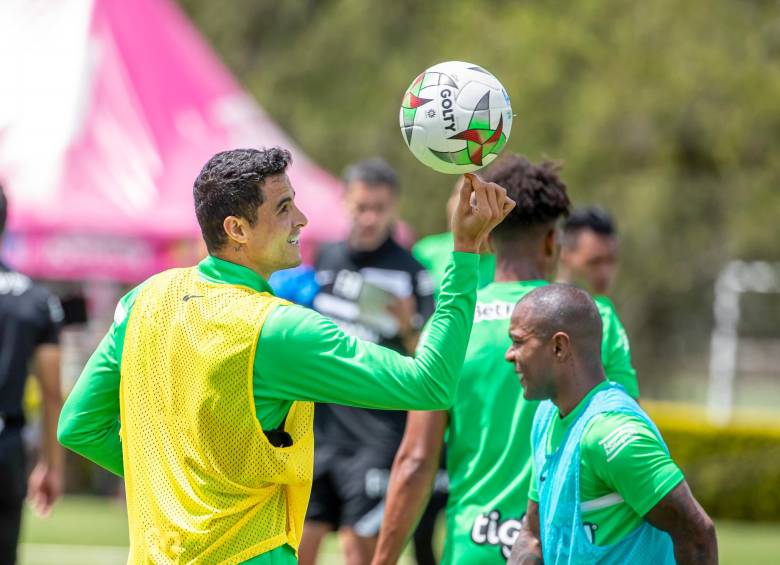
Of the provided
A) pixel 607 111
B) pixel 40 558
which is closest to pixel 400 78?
pixel 607 111

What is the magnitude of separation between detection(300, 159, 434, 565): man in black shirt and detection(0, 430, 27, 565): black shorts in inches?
57.7

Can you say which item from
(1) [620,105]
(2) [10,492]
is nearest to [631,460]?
(2) [10,492]

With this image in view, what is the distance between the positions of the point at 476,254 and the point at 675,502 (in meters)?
0.88

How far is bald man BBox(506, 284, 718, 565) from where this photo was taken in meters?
3.62

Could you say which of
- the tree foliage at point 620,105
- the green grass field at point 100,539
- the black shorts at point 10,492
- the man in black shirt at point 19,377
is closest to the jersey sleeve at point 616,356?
the man in black shirt at point 19,377

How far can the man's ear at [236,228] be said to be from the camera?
3625 mm

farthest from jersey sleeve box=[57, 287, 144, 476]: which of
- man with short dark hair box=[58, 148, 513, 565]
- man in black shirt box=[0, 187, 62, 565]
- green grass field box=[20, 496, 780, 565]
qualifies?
green grass field box=[20, 496, 780, 565]

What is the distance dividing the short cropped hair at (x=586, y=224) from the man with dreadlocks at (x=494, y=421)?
1838mm

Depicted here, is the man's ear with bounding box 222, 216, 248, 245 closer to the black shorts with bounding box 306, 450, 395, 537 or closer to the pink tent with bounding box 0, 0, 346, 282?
the black shorts with bounding box 306, 450, 395, 537

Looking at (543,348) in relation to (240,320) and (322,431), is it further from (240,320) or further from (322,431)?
(322,431)

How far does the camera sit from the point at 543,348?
156 inches

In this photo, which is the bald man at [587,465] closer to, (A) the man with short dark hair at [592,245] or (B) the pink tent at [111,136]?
(A) the man with short dark hair at [592,245]

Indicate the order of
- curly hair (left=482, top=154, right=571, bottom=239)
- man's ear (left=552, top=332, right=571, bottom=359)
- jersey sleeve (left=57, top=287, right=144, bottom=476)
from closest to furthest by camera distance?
1. jersey sleeve (left=57, top=287, right=144, bottom=476)
2. man's ear (left=552, top=332, right=571, bottom=359)
3. curly hair (left=482, top=154, right=571, bottom=239)

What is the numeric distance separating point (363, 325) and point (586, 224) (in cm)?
141
